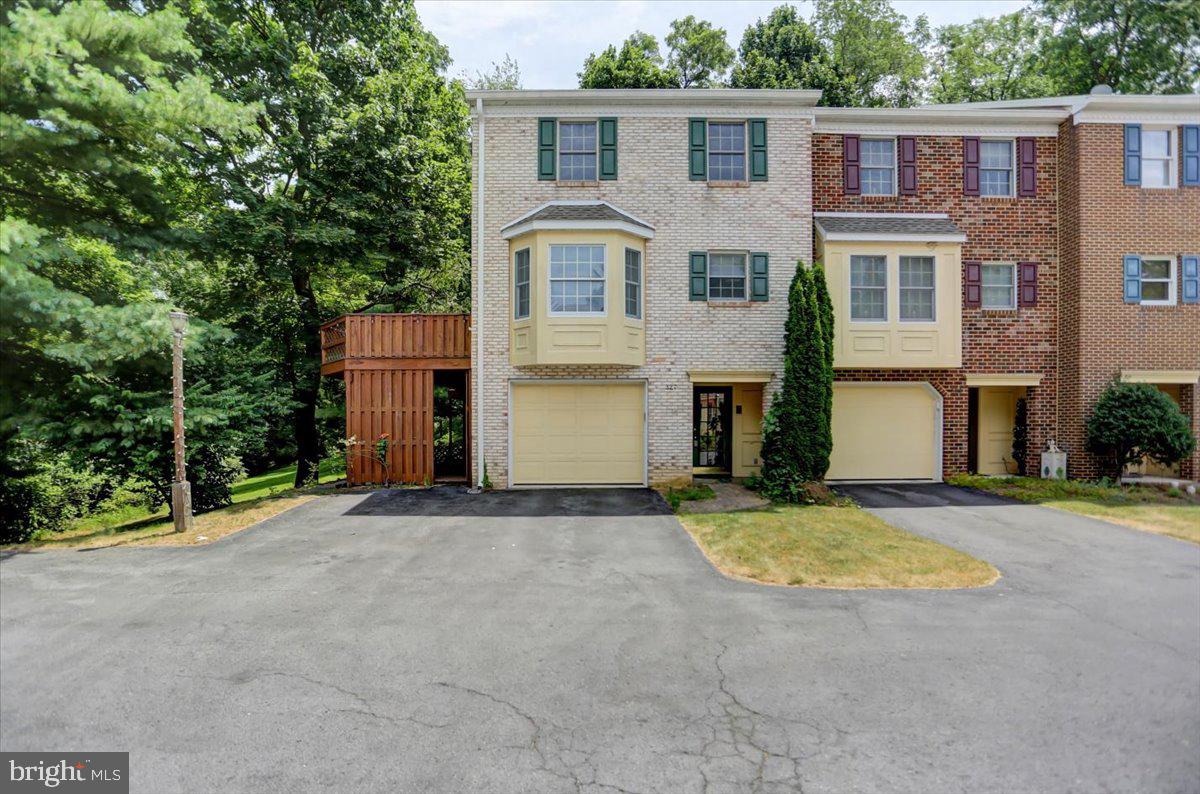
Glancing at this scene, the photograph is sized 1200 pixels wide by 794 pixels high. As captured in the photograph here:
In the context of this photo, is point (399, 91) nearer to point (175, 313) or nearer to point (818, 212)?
point (175, 313)

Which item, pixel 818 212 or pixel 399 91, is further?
pixel 399 91

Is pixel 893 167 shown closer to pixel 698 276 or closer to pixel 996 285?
pixel 996 285

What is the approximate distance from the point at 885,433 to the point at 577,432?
7.60m

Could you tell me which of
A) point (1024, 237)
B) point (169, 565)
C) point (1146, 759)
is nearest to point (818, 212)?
point (1024, 237)

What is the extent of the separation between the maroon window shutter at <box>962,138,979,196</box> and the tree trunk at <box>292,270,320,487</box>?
18766 millimetres

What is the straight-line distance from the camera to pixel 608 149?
1317 centimetres

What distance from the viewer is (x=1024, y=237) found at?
1400cm

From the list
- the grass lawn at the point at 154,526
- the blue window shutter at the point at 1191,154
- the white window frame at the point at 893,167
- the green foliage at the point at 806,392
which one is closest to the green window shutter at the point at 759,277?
the green foliage at the point at 806,392

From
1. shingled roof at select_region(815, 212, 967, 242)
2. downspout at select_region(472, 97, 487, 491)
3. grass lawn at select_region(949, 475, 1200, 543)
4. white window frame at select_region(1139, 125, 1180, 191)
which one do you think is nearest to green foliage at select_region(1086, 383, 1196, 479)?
grass lawn at select_region(949, 475, 1200, 543)

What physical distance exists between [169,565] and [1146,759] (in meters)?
9.92

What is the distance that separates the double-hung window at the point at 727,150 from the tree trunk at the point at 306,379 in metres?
13.0

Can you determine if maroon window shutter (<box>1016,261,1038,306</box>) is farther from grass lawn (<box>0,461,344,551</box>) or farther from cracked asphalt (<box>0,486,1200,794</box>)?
grass lawn (<box>0,461,344,551</box>)

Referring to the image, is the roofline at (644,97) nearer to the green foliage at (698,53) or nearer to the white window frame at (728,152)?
the white window frame at (728,152)

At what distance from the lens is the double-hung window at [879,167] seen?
1393 cm
